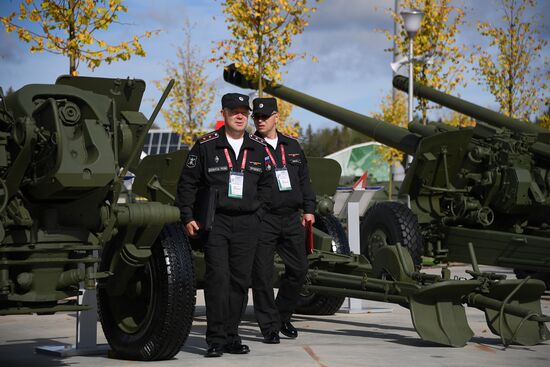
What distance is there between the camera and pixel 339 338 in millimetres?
9062

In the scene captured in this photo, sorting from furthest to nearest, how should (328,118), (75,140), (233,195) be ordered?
(328,118), (233,195), (75,140)

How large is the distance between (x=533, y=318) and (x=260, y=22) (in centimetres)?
1595

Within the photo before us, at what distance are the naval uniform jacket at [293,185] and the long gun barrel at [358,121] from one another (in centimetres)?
589

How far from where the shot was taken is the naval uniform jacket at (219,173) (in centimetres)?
800

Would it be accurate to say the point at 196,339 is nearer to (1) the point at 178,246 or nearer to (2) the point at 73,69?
(1) the point at 178,246

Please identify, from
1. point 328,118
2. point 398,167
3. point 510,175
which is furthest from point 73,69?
point 398,167

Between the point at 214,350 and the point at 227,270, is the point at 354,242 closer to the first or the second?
the point at 227,270

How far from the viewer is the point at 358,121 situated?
1583 centimetres

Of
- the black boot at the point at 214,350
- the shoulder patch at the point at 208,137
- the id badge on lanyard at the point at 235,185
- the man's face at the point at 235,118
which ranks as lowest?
the black boot at the point at 214,350

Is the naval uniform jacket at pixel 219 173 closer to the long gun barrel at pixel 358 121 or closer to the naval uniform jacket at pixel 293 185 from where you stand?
the naval uniform jacket at pixel 293 185

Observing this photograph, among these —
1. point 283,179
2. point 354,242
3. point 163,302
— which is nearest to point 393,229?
point 354,242

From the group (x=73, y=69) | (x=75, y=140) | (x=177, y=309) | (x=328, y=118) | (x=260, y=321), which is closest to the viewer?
(x=75, y=140)

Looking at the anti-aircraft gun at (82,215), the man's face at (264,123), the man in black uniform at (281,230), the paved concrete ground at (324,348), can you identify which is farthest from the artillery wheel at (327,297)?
the anti-aircraft gun at (82,215)

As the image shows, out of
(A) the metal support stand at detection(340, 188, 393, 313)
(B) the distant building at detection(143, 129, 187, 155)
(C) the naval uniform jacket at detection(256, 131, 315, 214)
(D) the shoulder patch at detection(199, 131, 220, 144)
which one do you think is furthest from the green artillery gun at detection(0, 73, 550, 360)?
(B) the distant building at detection(143, 129, 187, 155)
